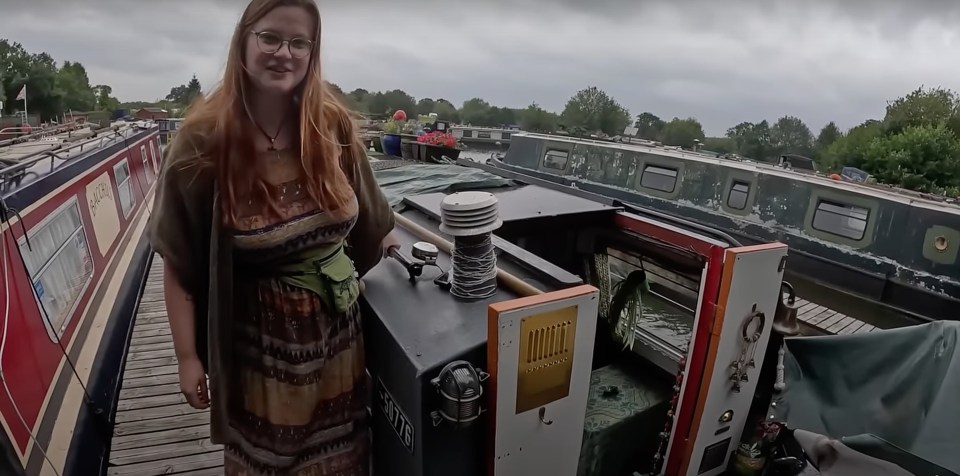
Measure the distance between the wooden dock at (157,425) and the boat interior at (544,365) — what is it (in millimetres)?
12

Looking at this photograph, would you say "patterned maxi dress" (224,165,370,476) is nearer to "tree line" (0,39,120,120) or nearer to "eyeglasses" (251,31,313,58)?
"eyeglasses" (251,31,313,58)

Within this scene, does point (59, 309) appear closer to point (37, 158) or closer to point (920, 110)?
point (37, 158)

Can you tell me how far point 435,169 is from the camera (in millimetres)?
4168

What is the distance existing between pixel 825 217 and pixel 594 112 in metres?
42.5

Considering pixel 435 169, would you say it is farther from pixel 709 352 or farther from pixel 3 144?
pixel 3 144

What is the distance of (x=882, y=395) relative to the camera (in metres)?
2.22

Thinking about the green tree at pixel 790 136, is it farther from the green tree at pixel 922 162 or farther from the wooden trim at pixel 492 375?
the wooden trim at pixel 492 375

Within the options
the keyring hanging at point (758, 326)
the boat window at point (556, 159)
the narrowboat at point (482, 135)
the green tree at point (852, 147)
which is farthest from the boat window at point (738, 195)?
the narrowboat at point (482, 135)

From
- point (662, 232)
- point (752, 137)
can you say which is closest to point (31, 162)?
point (662, 232)

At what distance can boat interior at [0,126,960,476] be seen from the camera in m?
1.51

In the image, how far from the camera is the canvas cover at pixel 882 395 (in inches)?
72.2

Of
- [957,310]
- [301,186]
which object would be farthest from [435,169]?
[957,310]

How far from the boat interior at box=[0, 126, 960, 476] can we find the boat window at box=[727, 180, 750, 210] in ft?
14.8

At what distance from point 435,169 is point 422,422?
117 inches
